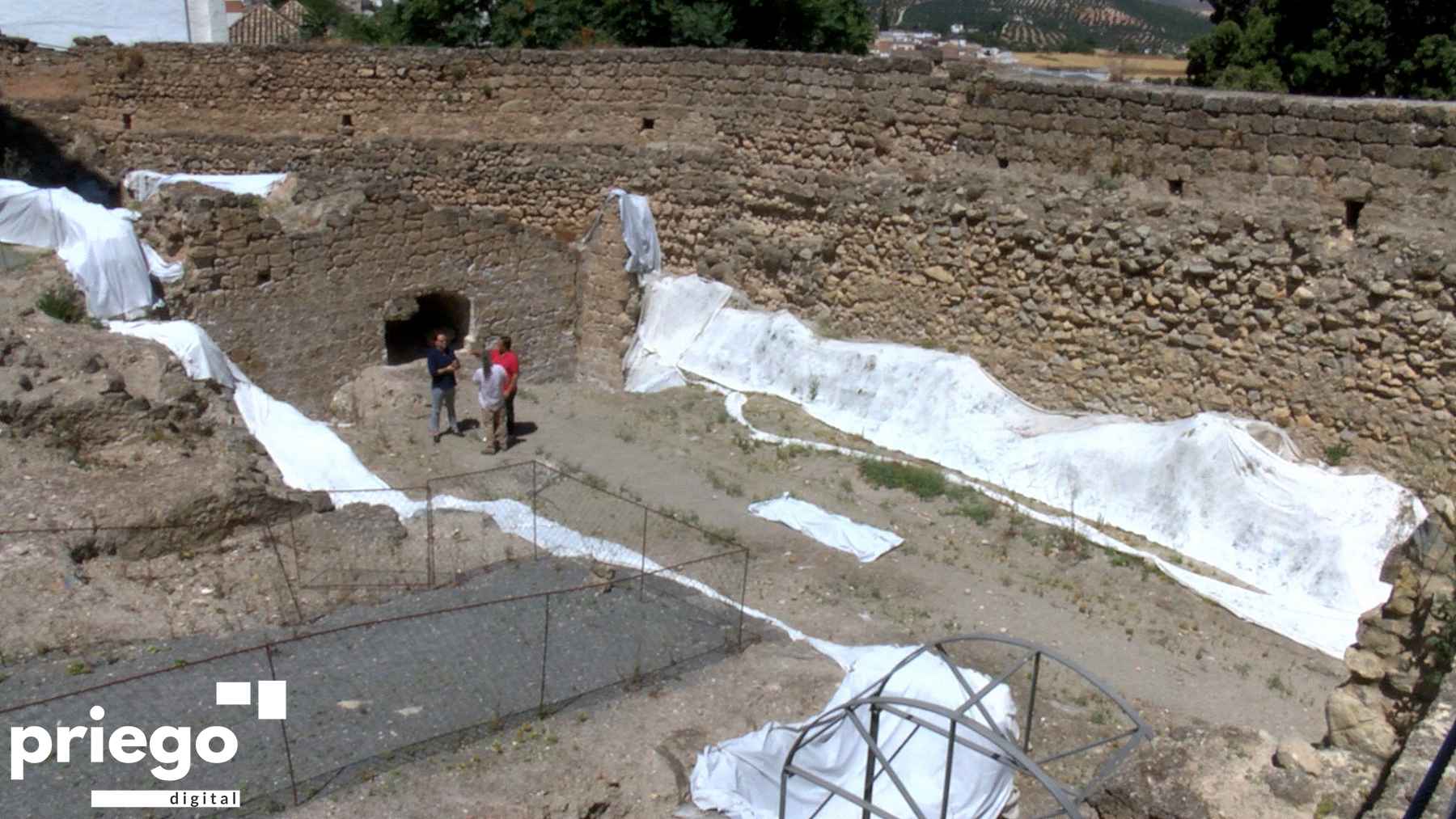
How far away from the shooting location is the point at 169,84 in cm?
1789

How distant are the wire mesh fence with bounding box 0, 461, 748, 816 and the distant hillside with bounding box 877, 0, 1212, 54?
43804 mm

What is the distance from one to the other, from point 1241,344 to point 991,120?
3.39 m

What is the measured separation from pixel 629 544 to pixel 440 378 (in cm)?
321

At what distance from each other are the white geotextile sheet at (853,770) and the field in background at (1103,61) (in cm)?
2691

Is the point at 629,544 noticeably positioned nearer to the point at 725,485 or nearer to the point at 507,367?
the point at 725,485

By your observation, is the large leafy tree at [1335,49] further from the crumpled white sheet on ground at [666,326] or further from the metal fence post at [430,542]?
the metal fence post at [430,542]

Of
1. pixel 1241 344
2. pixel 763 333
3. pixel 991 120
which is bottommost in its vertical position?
pixel 763 333

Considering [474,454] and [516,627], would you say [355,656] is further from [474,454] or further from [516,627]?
[474,454]

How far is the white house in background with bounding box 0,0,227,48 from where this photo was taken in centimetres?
2483

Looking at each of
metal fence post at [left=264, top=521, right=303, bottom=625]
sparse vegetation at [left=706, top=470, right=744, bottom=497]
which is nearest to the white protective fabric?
sparse vegetation at [left=706, top=470, right=744, bottom=497]

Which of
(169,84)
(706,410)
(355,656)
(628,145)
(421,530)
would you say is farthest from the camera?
(169,84)

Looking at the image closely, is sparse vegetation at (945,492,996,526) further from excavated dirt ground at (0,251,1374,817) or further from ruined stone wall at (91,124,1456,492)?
ruined stone wall at (91,124,1456,492)

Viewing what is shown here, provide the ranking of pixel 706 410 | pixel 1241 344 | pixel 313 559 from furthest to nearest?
pixel 706 410
pixel 1241 344
pixel 313 559

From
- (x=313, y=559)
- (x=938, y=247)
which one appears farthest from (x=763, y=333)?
(x=313, y=559)
